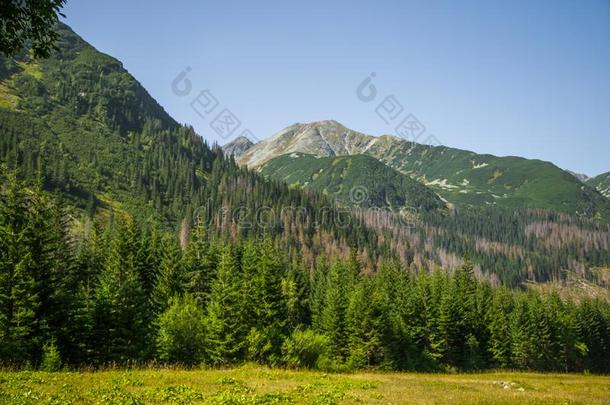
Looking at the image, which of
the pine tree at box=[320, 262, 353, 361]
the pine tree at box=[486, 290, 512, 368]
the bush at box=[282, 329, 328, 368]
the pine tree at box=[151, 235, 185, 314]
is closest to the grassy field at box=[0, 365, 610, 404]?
the bush at box=[282, 329, 328, 368]

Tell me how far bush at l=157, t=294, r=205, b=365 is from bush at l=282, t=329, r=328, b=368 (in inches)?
334

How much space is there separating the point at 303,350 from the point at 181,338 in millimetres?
11441

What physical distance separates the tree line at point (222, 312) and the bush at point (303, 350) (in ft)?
0.35

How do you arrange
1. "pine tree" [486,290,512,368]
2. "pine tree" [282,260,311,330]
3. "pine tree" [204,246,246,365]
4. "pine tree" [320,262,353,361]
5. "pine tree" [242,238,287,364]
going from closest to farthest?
"pine tree" [204,246,246,365] < "pine tree" [242,238,287,364] < "pine tree" [320,262,353,361] < "pine tree" [282,260,311,330] < "pine tree" [486,290,512,368]

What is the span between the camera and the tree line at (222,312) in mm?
34938

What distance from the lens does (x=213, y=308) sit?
41969 mm

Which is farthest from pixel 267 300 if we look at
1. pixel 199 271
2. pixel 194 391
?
pixel 194 391

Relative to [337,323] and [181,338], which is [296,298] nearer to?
[337,323]

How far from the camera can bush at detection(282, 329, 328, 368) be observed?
37.3m

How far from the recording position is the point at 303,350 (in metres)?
38.4

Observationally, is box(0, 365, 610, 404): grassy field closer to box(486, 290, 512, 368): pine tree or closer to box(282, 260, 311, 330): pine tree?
box(282, 260, 311, 330): pine tree

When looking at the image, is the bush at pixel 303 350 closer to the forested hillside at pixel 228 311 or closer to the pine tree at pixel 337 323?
the forested hillside at pixel 228 311

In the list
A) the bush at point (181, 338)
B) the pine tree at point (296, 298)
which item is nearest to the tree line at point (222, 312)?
the bush at point (181, 338)

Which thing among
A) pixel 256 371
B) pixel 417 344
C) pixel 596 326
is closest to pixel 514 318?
pixel 417 344
